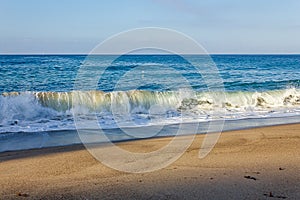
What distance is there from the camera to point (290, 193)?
13.9 feet

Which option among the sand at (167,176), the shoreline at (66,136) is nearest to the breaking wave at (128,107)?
the shoreline at (66,136)

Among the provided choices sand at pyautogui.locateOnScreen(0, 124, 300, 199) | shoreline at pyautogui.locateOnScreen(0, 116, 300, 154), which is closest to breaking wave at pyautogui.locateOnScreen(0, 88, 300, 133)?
shoreline at pyautogui.locateOnScreen(0, 116, 300, 154)

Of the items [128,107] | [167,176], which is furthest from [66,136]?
[128,107]

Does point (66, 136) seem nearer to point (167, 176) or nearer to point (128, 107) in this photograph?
point (167, 176)

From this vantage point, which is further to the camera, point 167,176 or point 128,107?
point 128,107

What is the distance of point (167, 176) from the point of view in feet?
16.0

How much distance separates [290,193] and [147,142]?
3945 millimetres

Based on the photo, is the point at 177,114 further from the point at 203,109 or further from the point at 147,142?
the point at 147,142

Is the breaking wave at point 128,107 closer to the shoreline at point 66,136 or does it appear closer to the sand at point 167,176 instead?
the shoreline at point 66,136

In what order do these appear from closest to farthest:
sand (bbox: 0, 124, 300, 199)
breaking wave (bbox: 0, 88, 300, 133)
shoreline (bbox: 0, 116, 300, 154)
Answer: sand (bbox: 0, 124, 300, 199) < shoreline (bbox: 0, 116, 300, 154) < breaking wave (bbox: 0, 88, 300, 133)

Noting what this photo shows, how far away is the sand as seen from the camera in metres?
4.19

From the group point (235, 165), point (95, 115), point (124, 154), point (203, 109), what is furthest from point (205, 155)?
point (203, 109)

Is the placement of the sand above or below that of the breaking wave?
Answer: above

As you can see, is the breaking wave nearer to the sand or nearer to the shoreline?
the shoreline
